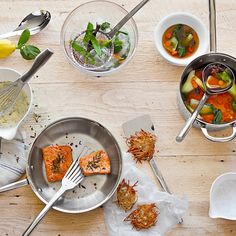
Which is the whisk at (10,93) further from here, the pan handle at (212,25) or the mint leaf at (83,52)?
the pan handle at (212,25)

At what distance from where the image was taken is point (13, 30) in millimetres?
1648

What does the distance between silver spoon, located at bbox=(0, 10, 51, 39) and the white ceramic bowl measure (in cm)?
12

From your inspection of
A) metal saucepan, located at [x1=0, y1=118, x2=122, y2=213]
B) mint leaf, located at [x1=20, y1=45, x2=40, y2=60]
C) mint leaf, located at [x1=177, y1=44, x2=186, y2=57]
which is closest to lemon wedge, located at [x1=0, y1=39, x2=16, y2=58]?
mint leaf, located at [x1=20, y1=45, x2=40, y2=60]

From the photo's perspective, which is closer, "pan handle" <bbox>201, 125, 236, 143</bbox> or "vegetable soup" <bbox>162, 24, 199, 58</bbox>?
"pan handle" <bbox>201, 125, 236, 143</bbox>

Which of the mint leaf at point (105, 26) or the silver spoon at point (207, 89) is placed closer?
the silver spoon at point (207, 89)

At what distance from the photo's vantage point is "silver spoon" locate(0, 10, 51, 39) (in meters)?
1.63

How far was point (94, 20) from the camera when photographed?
1.66 m

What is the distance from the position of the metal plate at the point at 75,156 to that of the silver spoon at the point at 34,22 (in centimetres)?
28

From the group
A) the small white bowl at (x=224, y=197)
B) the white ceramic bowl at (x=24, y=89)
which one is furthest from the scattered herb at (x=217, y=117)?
the white ceramic bowl at (x=24, y=89)

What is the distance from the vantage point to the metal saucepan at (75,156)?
1.56 metres

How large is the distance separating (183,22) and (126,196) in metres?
0.52

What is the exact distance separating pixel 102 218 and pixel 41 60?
0.46 m

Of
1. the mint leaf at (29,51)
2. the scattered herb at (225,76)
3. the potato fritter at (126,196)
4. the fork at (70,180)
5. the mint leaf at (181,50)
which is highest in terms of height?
the mint leaf at (29,51)

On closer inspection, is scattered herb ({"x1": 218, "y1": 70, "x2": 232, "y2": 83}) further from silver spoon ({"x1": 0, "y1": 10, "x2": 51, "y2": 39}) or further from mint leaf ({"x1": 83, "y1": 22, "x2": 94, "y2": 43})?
silver spoon ({"x1": 0, "y1": 10, "x2": 51, "y2": 39})
